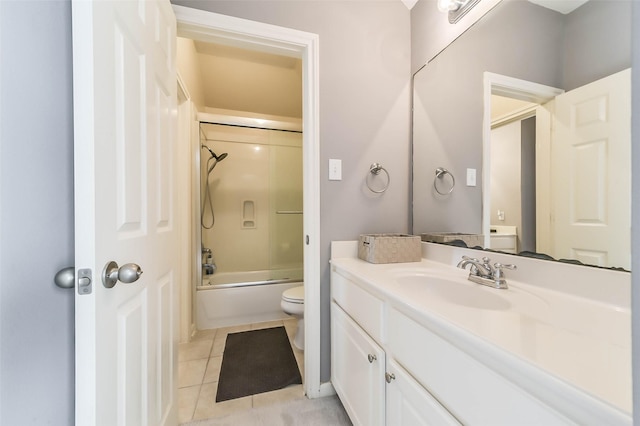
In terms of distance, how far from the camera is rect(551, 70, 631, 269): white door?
66cm

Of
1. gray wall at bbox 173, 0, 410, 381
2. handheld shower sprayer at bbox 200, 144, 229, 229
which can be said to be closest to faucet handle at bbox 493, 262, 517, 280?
gray wall at bbox 173, 0, 410, 381

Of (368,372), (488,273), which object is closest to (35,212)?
(368,372)

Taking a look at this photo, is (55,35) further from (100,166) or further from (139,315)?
(139,315)

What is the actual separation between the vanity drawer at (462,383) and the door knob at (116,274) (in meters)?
0.77

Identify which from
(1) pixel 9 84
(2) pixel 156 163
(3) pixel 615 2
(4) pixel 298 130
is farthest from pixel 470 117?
(4) pixel 298 130

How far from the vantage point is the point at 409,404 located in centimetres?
71

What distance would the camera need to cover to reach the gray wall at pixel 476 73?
2.40ft

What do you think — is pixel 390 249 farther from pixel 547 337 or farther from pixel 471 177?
pixel 547 337

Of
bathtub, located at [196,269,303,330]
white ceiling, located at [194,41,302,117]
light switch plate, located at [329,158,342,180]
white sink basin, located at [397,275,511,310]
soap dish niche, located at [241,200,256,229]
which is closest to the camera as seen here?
white sink basin, located at [397,275,511,310]

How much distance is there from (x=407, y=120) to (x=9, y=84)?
160 cm

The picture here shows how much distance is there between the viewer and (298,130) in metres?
2.83

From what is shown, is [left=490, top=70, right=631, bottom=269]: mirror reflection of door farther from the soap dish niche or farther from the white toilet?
the soap dish niche

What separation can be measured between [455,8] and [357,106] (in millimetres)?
628

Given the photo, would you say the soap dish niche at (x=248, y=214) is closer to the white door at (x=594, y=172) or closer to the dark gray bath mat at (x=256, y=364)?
the dark gray bath mat at (x=256, y=364)
